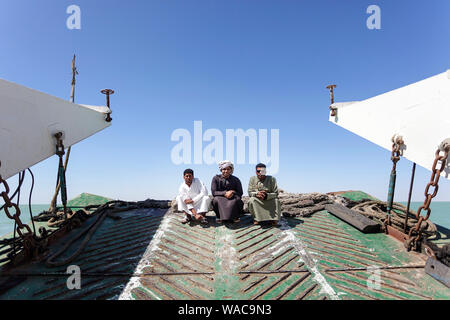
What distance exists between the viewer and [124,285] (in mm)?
2537

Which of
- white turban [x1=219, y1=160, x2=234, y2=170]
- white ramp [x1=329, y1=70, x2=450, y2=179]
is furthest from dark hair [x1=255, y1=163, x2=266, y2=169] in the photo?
white ramp [x1=329, y1=70, x2=450, y2=179]

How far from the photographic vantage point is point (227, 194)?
170 inches

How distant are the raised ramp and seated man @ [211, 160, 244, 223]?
0.95 feet

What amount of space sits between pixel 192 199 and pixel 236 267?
1.78 metres

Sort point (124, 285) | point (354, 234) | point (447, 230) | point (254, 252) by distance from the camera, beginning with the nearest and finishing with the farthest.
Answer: point (124, 285) → point (254, 252) → point (354, 234) → point (447, 230)

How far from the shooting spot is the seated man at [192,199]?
14.1 feet

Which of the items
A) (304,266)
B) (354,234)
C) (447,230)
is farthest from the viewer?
(447,230)

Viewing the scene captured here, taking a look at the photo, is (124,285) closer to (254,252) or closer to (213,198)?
(254,252)

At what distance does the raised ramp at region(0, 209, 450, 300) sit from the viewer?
2438 millimetres

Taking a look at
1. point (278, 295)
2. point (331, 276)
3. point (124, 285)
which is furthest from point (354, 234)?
point (124, 285)

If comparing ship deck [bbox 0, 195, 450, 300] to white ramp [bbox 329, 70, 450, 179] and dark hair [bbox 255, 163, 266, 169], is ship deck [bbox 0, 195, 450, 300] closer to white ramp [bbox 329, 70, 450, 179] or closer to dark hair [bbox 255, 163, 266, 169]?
dark hair [bbox 255, 163, 266, 169]

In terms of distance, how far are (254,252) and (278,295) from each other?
35.4 inches

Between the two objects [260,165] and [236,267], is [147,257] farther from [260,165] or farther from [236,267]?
[260,165]
